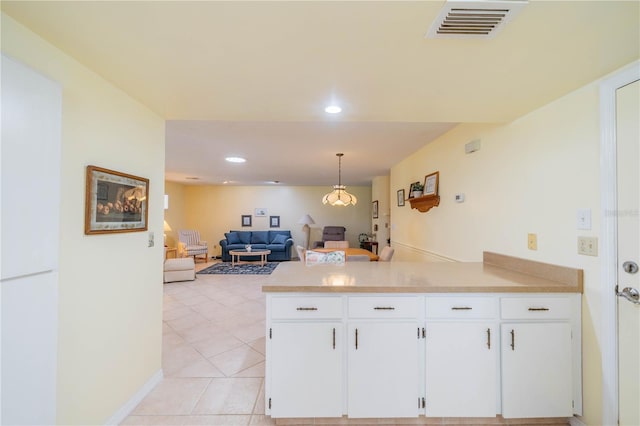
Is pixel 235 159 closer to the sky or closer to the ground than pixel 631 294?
closer to the sky

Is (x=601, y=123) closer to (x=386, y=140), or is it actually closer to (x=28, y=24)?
(x=386, y=140)

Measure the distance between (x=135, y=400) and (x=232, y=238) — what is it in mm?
6339

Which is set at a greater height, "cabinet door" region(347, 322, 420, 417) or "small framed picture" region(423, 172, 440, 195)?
"small framed picture" region(423, 172, 440, 195)

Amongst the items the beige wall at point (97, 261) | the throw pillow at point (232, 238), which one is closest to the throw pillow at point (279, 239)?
the throw pillow at point (232, 238)

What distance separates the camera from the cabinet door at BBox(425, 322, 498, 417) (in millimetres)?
1635

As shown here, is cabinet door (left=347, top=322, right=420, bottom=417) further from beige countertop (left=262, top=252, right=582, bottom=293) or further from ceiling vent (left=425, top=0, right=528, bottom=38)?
ceiling vent (left=425, top=0, right=528, bottom=38)

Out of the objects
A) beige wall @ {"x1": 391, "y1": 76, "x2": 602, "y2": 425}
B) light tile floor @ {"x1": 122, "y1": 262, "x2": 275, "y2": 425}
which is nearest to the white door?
beige wall @ {"x1": 391, "y1": 76, "x2": 602, "y2": 425}

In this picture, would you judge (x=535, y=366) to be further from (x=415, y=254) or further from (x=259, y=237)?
(x=259, y=237)

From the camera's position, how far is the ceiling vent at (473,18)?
982 mm

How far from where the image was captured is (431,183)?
3484mm

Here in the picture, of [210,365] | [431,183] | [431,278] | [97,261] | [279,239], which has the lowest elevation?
[210,365]

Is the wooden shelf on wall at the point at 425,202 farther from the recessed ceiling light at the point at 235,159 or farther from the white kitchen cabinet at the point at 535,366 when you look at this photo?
the recessed ceiling light at the point at 235,159

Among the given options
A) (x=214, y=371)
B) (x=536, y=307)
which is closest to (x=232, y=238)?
(x=214, y=371)

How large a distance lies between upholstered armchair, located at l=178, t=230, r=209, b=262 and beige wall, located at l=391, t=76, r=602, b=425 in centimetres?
635
